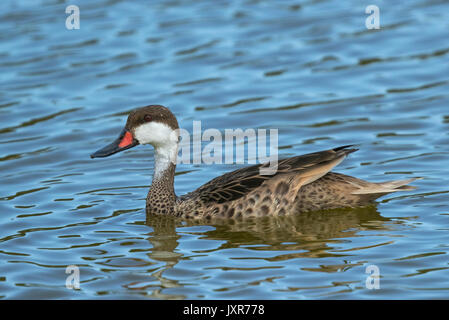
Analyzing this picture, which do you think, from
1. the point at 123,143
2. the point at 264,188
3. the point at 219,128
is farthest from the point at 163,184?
the point at 219,128

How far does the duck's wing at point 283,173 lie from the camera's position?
9.75 m

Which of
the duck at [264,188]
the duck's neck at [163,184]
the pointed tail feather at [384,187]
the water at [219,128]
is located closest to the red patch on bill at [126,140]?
the duck at [264,188]

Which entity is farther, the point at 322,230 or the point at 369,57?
the point at 369,57

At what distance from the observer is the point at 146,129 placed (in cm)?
Result: 1020

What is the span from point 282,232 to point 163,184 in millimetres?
1577

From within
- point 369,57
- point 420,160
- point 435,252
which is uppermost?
point 369,57

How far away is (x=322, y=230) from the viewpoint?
373 inches

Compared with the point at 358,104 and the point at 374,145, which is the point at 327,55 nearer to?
the point at 358,104

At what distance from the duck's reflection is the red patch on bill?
83 cm

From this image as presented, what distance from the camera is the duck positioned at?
9.82 m

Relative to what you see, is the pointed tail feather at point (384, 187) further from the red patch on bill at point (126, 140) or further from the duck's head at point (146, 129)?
the red patch on bill at point (126, 140)

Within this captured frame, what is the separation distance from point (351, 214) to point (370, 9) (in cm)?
851

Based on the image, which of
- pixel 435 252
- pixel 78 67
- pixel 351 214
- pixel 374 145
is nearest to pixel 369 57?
pixel 374 145

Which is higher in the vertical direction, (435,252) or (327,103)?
(327,103)
